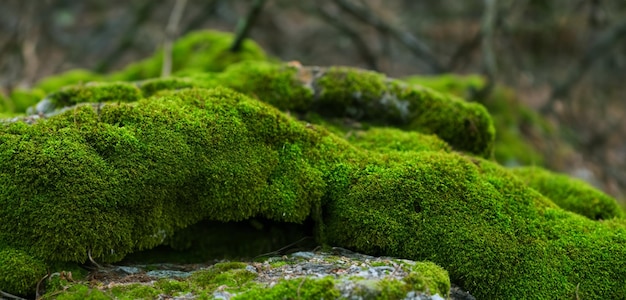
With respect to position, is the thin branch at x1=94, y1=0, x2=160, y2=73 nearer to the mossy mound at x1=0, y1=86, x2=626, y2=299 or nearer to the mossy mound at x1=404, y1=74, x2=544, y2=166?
the mossy mound at x1=404, y1=74, x2=544, y2=166

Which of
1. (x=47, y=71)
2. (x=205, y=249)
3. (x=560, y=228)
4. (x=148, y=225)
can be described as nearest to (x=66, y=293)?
(x=148, y=225)

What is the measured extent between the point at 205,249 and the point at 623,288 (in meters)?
2.96

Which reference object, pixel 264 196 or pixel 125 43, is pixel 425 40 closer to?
pixel 125 43

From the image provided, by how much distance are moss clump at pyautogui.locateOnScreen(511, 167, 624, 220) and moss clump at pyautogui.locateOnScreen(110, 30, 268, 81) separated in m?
4.13

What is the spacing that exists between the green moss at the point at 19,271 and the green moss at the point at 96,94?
1600 mm

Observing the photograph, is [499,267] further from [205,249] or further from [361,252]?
[205,249]

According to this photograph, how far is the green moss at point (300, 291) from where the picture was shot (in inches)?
113

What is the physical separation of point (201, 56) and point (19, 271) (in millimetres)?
5032

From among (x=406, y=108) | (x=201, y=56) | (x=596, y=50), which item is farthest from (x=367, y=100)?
(x=596, y=50)

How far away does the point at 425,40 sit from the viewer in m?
16.4

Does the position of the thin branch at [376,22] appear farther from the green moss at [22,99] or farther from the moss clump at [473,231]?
the moss clump at [473,231]

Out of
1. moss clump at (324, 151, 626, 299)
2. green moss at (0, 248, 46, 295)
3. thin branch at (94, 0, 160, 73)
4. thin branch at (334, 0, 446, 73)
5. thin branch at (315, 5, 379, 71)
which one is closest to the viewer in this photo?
green moss at (0, 248, 46, 295)

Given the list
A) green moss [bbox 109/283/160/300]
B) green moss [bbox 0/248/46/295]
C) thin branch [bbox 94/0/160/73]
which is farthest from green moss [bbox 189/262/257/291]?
thin branch [bbox 94/0/160/73]

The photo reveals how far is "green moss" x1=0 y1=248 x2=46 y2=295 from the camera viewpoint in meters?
3.06
